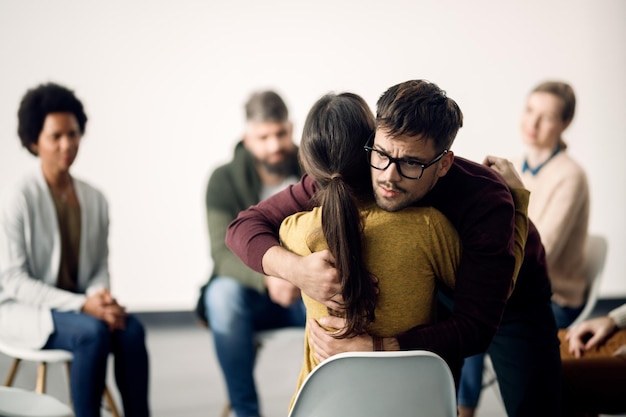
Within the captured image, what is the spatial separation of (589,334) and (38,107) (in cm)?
166

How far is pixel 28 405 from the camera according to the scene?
145cm

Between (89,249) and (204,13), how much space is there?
6.08 ft

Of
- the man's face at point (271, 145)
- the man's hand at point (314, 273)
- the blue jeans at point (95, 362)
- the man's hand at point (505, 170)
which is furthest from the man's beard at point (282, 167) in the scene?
the man's hand at point (314, 273)

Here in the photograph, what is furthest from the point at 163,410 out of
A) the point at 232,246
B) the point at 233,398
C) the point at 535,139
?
the point at 535,139

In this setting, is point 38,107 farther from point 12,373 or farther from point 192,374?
point 192,374

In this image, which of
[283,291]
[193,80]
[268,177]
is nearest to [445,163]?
[283,291]

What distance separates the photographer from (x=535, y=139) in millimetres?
2180

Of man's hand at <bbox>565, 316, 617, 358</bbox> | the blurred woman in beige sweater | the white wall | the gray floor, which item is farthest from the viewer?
the white wall

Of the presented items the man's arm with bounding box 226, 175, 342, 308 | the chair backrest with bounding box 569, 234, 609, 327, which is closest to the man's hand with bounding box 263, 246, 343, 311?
the man's arm with bounding box 226, 175, 342, 308

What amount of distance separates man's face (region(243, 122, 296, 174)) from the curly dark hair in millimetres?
820

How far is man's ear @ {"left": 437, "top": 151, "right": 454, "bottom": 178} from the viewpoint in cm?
117

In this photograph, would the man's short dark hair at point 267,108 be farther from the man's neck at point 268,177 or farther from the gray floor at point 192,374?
the gray floor at point 192,374

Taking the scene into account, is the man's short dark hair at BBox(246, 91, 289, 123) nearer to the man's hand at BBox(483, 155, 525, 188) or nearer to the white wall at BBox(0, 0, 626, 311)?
the white wall at BBox(0, 0, 626, 311)

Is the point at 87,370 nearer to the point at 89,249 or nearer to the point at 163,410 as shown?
the point at 89,249
